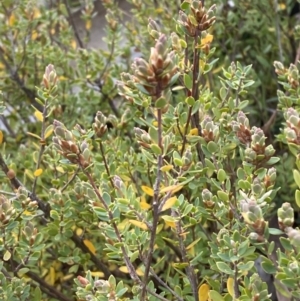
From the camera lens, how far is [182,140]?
0.83m

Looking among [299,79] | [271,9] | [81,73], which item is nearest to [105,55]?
[81,73]

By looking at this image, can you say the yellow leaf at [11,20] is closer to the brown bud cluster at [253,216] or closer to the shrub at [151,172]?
the shrub at [151,172]

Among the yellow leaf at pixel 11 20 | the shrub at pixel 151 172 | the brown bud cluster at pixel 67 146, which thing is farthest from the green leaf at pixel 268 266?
the yellow leaf at pixel 11 20

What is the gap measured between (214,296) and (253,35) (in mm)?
1270

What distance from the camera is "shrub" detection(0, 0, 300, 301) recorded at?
0.64 metres

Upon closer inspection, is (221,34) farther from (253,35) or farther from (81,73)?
(81,73)

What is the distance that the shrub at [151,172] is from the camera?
25.1 inches

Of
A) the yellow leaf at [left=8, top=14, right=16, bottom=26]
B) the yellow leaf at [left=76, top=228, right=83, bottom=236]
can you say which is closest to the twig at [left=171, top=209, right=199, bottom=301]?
the yellow leaf at [left=76, top=228, right=83, bottom=236]

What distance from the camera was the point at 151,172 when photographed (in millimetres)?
1002

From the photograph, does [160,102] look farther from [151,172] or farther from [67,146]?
[151,172]

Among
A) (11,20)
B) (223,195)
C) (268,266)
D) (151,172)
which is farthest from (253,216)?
(11,20)

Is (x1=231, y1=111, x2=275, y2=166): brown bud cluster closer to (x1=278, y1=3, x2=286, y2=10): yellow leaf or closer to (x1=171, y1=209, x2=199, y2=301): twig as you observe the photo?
(x1=171, y1=209, x2=199, y2=301): twig

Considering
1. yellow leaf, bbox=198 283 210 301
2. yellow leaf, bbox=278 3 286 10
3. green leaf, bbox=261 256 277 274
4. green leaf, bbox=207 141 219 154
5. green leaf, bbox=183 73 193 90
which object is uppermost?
green leaf, bbox=183 73 193 90

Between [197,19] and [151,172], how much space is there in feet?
1.13
